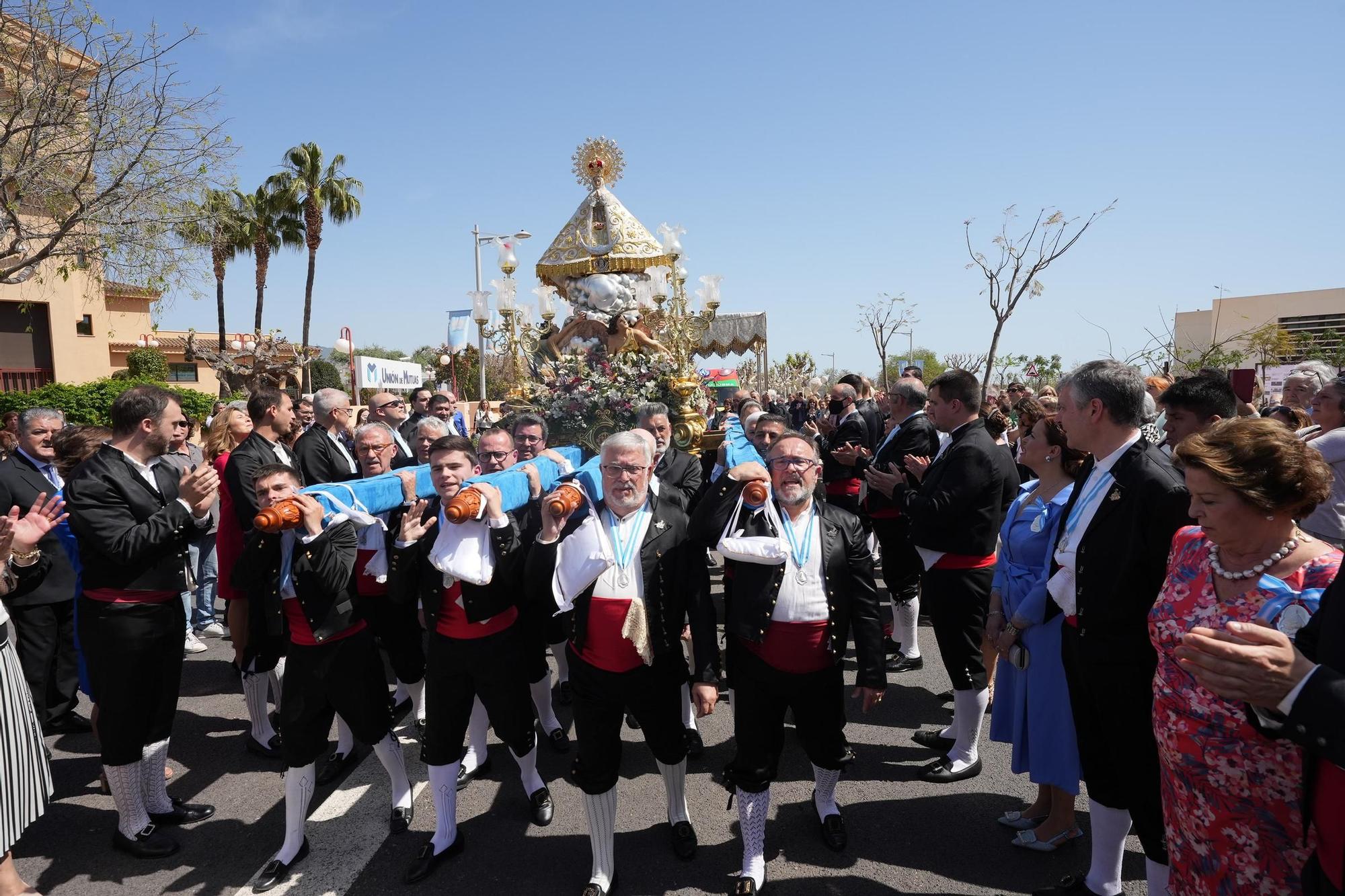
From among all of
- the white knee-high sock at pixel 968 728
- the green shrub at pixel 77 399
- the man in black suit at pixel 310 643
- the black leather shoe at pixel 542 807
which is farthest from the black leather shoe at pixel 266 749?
the green shrub at pixel 77 399

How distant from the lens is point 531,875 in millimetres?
3447

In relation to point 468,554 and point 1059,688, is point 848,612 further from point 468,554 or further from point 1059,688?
point 468,554

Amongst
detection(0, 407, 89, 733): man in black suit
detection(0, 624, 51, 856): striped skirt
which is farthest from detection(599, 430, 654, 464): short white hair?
detection(0, 407, 89, 733): man in black suit

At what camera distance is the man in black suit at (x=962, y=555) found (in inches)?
168

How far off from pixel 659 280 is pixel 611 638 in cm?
584

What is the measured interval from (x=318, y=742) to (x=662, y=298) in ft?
19.5

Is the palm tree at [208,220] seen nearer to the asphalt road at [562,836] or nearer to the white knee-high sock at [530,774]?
the asphalt road at [562,836]

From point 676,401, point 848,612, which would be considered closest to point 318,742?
point 848,612

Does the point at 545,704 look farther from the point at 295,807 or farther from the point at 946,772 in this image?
the point at 946,772

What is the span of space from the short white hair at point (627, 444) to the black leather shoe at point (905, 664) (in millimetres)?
3566

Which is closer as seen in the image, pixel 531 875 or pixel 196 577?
pixel 531 875

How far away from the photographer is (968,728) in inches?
168

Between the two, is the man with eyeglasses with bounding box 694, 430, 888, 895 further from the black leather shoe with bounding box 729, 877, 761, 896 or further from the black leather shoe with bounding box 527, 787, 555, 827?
the black leather shoe with bounding box 527, 787, 555, 827

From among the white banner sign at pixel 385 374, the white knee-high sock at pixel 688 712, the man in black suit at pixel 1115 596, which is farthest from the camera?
the white banner sign at pixel 385 374
